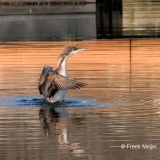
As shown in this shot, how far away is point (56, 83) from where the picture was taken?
12.2 metres

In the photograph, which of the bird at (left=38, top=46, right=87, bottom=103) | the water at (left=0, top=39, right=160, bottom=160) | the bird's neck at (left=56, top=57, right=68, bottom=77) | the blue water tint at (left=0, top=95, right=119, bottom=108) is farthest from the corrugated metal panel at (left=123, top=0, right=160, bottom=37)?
the bird's neck at (left=56, top=57, right=68, bottom=77)

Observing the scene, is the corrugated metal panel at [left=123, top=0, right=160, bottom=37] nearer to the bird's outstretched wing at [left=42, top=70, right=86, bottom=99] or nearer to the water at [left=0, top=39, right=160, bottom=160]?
the water at [left=0, top=39, right=160, bottom=160]

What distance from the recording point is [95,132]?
10602 millimetres

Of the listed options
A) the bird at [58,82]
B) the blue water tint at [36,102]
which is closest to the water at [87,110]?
the blue water tint at [36,102]

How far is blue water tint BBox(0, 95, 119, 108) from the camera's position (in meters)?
12.6

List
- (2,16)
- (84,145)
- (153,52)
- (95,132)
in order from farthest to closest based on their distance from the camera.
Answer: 1. (2,16)
2. (153,52)
3. (95,132)
4. (84,145)

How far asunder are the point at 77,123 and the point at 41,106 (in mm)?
1576

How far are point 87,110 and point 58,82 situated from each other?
559 millimetres

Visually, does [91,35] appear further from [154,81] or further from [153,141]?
[153,141]

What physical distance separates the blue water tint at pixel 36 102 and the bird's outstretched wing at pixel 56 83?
315 millimetres

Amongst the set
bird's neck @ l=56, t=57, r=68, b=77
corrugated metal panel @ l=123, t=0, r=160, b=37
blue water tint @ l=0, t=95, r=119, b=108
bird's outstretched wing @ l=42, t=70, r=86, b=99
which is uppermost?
bird's neck @ l=56, t=57, r=68, b=77

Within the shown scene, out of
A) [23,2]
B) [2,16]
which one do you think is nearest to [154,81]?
[2,16]

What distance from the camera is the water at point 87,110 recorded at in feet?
31.7

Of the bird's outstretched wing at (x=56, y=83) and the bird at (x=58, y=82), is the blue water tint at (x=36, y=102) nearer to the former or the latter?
the bird at (x=58, y=82)
